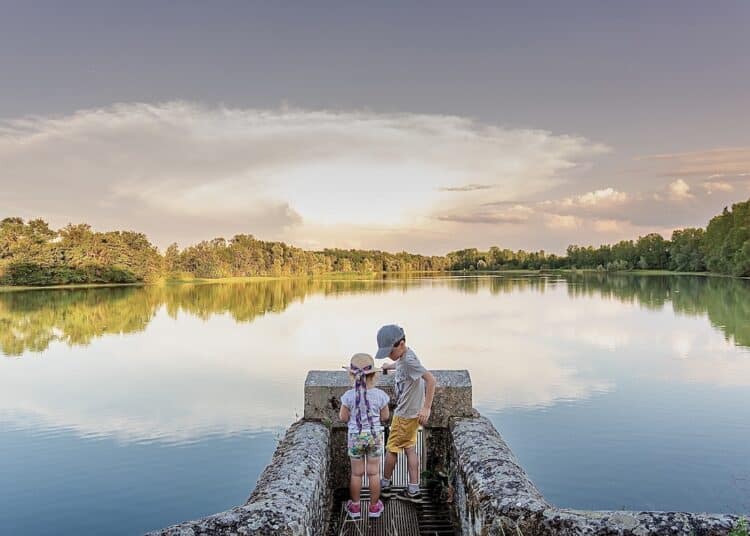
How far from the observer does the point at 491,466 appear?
3965mm

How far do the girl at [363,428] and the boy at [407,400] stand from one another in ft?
0.70

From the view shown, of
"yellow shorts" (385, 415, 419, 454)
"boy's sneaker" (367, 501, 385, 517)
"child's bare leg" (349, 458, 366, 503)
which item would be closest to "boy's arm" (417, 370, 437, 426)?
"yellow shorts" (385, 415, 419, 454)

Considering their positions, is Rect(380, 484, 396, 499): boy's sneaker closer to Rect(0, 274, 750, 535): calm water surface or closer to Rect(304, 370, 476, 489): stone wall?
Rect(304, 370, 476, 489): stone wall

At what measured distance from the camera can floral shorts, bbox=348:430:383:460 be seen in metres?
4.77

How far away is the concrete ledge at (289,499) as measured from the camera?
3027 millimetres

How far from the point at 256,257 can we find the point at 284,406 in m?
114

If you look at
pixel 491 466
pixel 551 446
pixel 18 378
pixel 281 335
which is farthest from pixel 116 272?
pixel 491 466

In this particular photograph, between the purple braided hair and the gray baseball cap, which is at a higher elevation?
the gray baseball cap

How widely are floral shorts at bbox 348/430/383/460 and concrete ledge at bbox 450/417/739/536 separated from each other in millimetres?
654

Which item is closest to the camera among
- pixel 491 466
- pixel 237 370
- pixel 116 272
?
pixel 491 466

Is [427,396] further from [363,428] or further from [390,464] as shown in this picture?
[390,464]

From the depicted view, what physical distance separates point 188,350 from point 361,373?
2061cm

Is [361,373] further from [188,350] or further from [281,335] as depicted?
[281,335]

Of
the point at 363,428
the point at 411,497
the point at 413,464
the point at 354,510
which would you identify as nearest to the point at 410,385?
the point at 363,428
